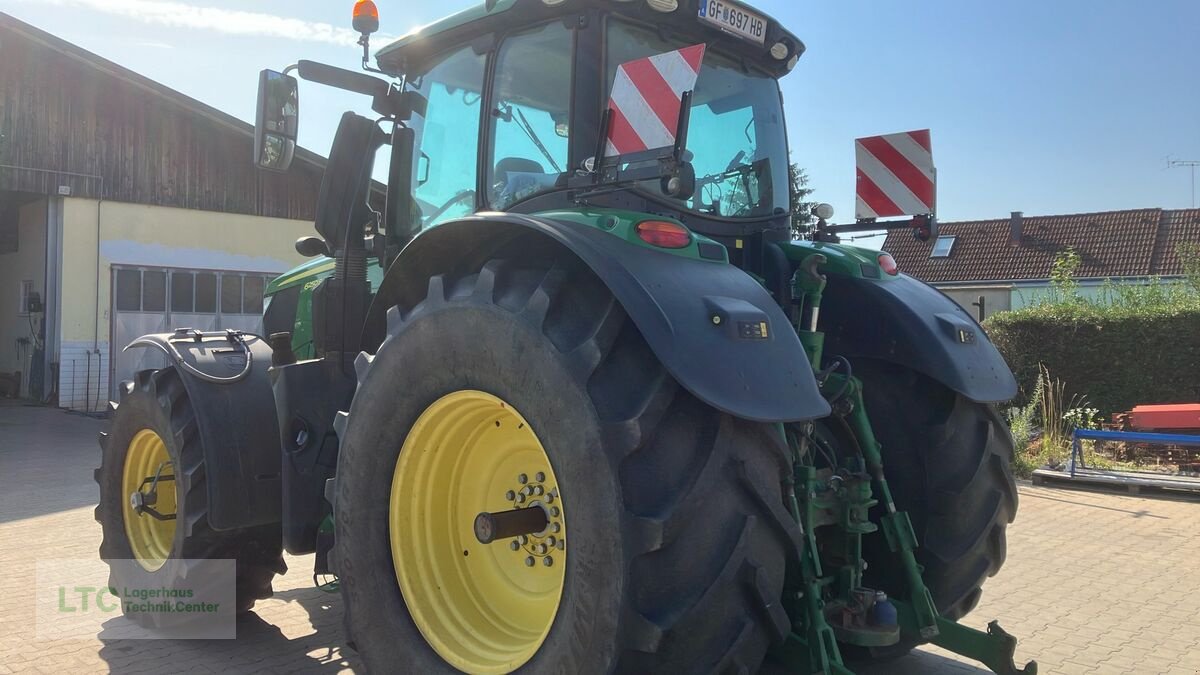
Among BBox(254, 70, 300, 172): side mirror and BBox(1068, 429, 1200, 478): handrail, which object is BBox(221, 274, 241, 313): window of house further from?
BBox(254, 70, 300, 172): side mirror

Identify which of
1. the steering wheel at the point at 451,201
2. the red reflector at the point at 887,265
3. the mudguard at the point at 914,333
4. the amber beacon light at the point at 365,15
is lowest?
the mudguard at the point at 914,333

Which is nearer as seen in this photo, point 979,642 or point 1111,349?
point 979,642

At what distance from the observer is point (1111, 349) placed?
12.7 m

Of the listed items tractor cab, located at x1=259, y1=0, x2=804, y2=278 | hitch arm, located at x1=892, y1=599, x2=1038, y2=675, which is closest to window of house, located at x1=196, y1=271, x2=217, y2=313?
tractor cab, located at x1=259, y1=0, x2=804, y2=278

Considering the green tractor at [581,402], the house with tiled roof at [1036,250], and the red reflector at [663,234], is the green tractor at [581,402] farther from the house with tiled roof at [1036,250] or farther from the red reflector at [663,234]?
the house with tiled roof at [1036,250]

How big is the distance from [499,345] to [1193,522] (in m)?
7.22

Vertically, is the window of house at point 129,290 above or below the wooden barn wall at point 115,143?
below

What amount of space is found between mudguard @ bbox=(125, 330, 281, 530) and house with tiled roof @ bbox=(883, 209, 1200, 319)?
86.4ft

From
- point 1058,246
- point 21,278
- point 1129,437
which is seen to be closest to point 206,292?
point 21,278

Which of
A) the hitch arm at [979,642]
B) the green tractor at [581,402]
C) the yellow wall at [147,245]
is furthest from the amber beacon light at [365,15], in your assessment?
the yellow wall at [147,245]

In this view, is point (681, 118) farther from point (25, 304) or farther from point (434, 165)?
point (25, 304)

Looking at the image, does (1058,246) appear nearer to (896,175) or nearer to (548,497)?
(896,175)

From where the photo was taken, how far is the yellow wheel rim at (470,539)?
2.74m

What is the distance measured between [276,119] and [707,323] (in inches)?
86.8
